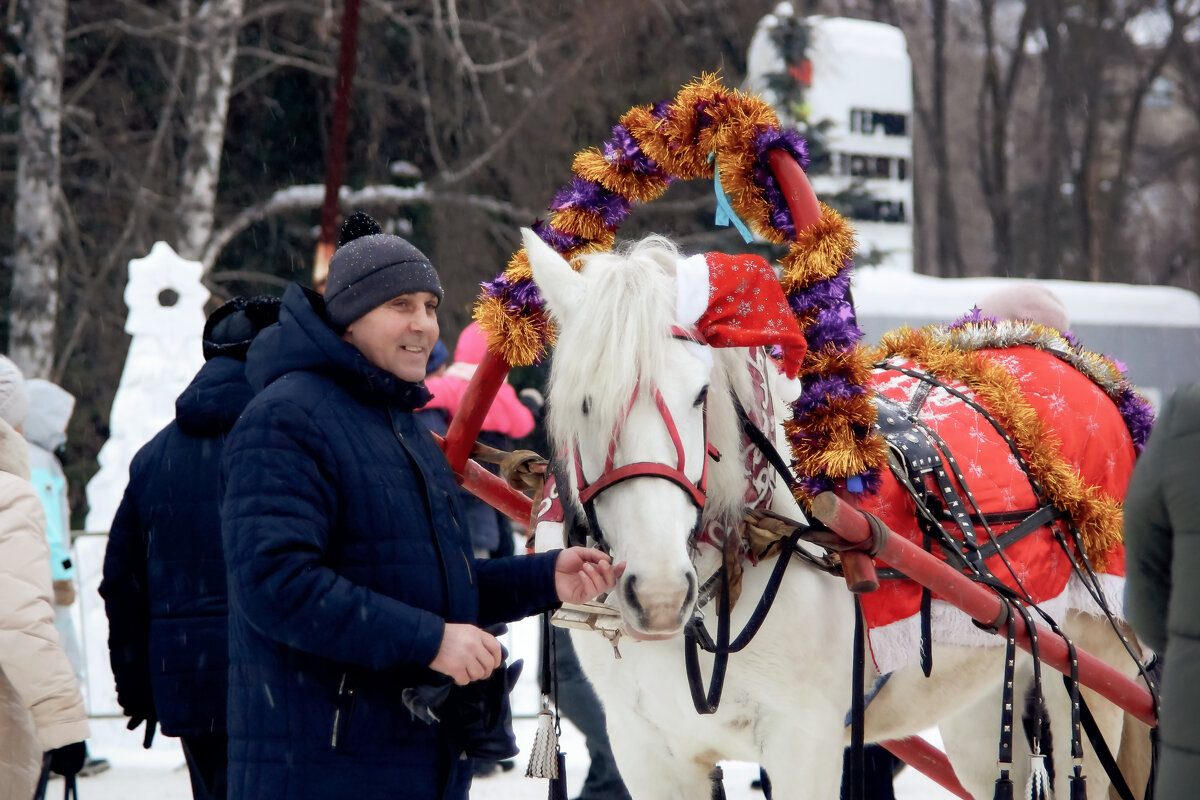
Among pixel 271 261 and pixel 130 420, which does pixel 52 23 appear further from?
pixel 130 420

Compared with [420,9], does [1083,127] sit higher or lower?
lower

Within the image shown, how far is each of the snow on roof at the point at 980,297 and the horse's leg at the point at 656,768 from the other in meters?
9.14

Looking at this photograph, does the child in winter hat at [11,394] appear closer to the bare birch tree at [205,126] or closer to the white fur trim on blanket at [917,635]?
the white fur trim on blanket at [917,635]

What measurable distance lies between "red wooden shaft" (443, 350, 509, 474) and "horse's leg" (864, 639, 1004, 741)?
1215 mm

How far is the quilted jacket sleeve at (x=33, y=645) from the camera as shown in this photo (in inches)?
124

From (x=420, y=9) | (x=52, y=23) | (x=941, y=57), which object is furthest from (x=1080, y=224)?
(x=52, y=23)

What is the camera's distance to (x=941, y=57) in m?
25.2

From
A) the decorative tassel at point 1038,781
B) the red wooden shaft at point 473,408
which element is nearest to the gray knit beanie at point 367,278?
the red wooden shaft at point 473,408

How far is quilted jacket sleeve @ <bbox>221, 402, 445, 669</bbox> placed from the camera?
208cm

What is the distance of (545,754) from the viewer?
2.83m

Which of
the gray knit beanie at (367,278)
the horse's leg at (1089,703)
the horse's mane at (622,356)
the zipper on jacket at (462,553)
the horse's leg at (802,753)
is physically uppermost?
the gray knit beanie at (367,278)

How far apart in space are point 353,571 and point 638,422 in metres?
0.64

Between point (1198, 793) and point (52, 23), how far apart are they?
1089cm

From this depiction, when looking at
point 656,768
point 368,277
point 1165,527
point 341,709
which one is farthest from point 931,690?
point 368,277
